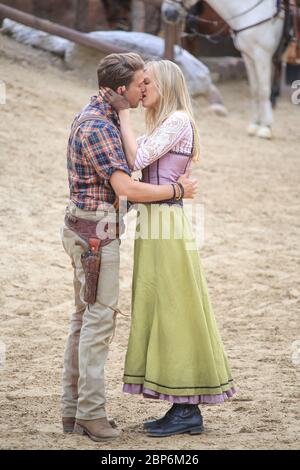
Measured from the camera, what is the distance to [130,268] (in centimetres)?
661

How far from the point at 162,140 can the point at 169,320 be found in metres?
0.71

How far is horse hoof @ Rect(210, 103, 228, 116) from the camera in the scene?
10.8 meters

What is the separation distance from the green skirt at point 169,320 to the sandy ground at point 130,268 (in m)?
0.22

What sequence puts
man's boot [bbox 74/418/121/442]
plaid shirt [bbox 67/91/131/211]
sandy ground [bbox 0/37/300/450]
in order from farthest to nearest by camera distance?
sandy ground [bbox 0/37/300/450] < man's boot [bbox 74/418/121/442] < plaid shirt [bbox 67/91/131/211]

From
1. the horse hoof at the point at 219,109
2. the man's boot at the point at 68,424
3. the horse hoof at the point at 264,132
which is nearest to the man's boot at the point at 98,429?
the man's boot at the point at 68,424

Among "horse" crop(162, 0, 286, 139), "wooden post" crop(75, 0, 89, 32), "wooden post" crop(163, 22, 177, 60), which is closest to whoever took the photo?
"horse" crop(162, 0, 286, 139)

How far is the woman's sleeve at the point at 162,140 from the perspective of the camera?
3.49 metres

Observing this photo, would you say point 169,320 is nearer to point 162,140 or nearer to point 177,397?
point 177,397

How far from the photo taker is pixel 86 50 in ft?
36.0

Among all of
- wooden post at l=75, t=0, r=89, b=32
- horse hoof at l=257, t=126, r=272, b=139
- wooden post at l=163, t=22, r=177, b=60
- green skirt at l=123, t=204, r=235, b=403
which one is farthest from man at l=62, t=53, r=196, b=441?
wooden post at l=75, t=0, r=89, b=32

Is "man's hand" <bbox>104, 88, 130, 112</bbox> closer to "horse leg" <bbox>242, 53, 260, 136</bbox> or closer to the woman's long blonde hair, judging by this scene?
the woman's long blonde hair

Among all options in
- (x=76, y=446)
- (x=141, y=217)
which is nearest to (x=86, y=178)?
(x=141, y=217)

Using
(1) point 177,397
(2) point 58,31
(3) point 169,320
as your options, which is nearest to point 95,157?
(3) point 169,320

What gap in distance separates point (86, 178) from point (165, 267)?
0.47 meters
